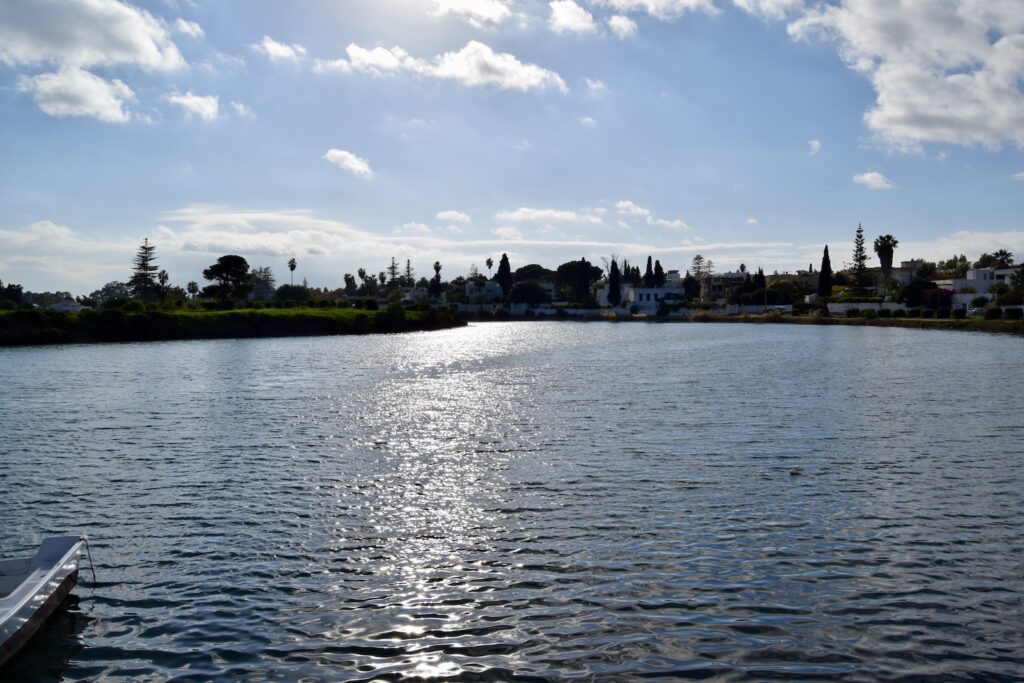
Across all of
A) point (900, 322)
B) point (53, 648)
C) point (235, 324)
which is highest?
point (235, 324)

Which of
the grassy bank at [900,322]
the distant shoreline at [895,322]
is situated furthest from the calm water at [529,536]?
the grassy bank at [900,322]

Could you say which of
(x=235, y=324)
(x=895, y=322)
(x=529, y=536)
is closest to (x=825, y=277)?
(x=895, y=322)

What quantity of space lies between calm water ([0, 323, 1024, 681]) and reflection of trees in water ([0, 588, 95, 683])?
0.05m

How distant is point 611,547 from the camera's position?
57.5 ft

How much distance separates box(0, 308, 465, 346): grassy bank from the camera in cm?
10081

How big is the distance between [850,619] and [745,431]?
65.3 ft

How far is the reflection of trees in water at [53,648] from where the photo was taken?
1202 centimetres

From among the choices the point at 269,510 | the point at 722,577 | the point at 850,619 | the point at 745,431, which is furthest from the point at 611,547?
the point at 745,431

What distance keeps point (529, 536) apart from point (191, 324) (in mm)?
114358

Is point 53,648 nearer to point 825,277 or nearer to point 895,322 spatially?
point 895,322

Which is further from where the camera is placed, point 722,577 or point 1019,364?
point 1019,364

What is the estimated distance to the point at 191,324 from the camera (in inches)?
4776

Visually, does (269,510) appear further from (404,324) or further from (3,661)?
(404,324)

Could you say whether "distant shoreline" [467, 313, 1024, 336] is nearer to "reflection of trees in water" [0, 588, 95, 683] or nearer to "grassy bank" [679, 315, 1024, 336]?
"grassy bank" [679, 315, 1024, 336]
